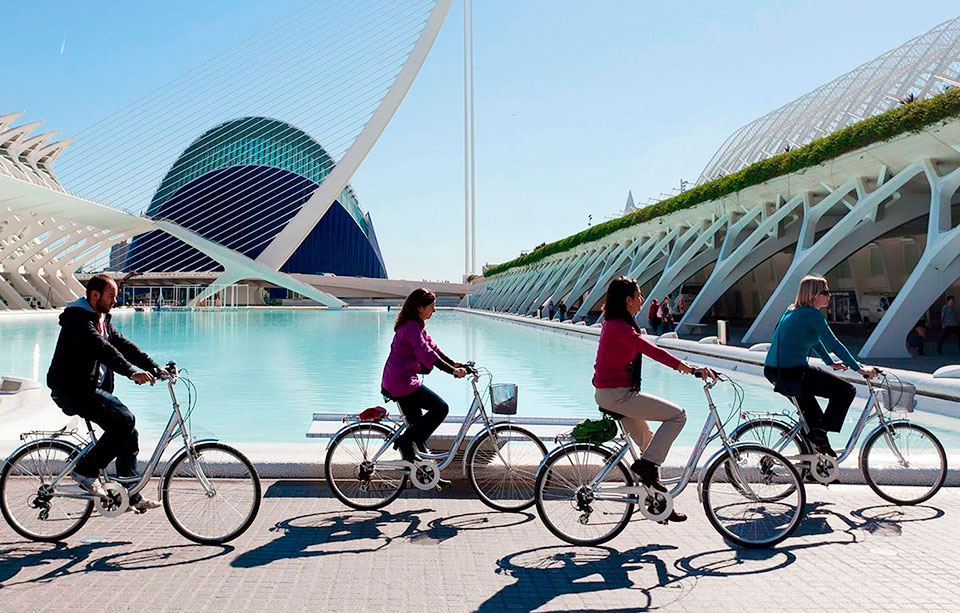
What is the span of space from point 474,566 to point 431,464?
3.07 ft

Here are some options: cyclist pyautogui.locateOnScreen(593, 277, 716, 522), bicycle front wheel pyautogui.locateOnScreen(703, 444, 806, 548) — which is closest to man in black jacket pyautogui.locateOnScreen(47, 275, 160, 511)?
cyclist pyautogui.locateOnScreen(593, 277, 716, 522)

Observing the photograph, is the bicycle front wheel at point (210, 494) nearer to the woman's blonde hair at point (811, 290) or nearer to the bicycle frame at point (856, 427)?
the bicycle frame at point (856, 427)

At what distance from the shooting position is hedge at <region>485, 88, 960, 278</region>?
12258 mm

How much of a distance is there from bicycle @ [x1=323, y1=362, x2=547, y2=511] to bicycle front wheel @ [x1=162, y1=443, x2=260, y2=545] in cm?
60

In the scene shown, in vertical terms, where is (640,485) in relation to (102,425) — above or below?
below

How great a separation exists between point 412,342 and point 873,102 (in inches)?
1345

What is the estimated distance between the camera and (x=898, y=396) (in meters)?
3.93

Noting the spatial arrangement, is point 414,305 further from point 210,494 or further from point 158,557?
point 158,557

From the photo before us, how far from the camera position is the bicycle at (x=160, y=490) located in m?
3.42

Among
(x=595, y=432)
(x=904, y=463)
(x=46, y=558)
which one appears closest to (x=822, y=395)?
(x=904, y=463)

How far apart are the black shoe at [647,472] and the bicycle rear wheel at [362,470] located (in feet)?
4.19

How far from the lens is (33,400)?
6617 millimetres

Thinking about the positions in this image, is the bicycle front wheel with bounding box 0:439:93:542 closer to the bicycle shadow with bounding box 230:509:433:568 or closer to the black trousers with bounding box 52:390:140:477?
the black trousers with bounding box 52:390:140:477

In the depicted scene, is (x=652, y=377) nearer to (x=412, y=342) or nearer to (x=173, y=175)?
(x=412, y=342)
